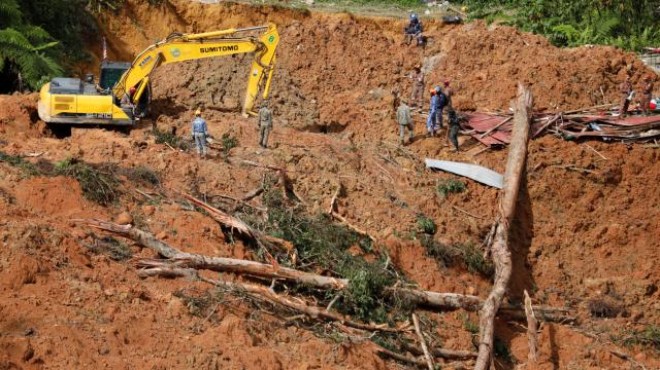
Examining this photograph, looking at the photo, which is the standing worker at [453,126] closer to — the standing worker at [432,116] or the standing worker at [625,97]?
the standing worker at [432,116]

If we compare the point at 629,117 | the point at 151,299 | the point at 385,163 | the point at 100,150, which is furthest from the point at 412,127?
the point at 151,299

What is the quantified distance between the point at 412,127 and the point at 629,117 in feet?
16.5

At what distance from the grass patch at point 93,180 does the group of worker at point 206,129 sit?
2310mm

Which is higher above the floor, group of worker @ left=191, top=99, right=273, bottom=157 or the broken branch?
group of worker @ left=191, top=99, right=273, bottom=157

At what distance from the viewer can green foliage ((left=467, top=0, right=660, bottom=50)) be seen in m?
28.6

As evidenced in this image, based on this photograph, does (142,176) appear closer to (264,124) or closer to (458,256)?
(264,124)

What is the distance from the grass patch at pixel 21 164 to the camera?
16.9 m

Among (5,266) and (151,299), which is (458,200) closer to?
(151,299)

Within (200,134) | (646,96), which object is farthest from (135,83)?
(646,96)

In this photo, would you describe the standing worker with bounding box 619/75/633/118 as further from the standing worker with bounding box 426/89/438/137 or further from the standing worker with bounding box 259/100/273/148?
the standing worker with bounding box 259/100/273/148

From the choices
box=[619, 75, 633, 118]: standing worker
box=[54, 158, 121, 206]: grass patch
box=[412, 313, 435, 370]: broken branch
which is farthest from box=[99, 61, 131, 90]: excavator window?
box=[619, 75, 633, 118]: standing worker

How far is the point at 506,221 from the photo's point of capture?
62.5ft

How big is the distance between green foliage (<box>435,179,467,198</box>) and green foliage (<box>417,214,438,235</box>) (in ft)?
4.02

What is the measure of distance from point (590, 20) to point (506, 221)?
13015 millimetres
